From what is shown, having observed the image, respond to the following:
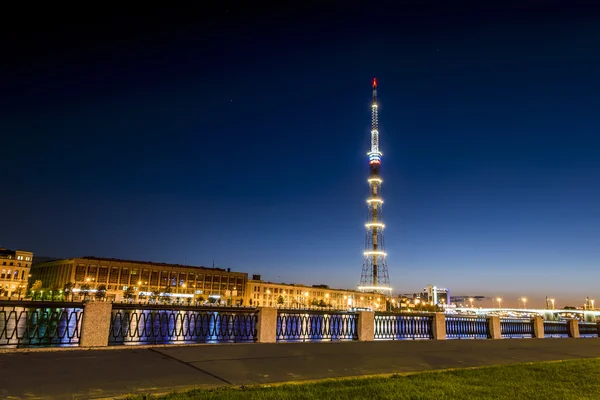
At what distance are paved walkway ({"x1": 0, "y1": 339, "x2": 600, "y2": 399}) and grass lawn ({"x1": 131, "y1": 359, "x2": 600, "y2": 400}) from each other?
836 millimetres

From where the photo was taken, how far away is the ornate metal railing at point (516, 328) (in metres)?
27.3

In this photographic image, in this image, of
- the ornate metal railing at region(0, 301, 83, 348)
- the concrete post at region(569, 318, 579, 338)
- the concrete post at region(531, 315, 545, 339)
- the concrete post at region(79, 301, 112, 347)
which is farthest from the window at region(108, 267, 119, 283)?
the concrete post at region(79, 301, 112, 347)

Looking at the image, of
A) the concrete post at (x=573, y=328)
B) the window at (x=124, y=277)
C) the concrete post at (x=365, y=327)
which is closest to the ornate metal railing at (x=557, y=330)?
the concrete post at (x=573, y=328)

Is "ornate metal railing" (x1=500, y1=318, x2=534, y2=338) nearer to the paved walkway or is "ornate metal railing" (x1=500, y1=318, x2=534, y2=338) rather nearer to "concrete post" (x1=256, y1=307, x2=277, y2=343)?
the paved walkway

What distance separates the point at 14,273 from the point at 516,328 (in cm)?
17581

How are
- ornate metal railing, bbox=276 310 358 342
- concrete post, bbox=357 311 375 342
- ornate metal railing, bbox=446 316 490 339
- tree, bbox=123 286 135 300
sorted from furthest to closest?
tree, bbox=123 286 135 300 → ornate metal railing, bbox=446 316 490 339 → concrete post, bbox=357 311 375 342 → ornate metal railing, bbox=276 310 358 342

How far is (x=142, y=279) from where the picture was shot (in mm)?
162500

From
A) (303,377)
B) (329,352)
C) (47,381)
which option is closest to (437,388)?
(303,377)

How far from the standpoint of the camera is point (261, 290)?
622 ft

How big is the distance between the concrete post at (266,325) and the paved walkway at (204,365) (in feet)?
3.52

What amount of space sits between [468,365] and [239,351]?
6.35m

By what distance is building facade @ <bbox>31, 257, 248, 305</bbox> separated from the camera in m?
150

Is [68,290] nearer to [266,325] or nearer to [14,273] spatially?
[14,273]

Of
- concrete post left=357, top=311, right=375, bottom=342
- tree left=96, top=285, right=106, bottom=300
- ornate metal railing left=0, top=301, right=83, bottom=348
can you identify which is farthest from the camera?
tree left=96, top=285, right=106, bottom=300
